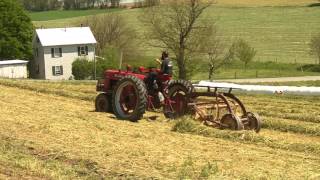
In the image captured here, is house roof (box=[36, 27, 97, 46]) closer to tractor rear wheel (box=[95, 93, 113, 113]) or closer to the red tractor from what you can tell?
tractor rear wheel (box=[95, 93, 113, 113])

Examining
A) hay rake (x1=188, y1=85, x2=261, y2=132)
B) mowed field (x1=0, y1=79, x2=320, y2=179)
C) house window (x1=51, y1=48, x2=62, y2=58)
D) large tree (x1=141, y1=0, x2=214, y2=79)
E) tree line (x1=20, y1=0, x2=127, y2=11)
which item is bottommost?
mowed field (x1=0, y1=79, x2=320, y2=179)

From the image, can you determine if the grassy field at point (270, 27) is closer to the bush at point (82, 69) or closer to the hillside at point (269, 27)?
the hillside at point (269, 27)

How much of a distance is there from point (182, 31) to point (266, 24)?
44430mm

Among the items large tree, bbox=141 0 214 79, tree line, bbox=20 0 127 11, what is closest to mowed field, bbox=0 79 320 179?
large tree, bbox=141 0 214 79

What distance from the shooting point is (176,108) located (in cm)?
1476

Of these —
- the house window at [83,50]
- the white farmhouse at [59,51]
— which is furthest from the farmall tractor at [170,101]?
the house window at [83,50]

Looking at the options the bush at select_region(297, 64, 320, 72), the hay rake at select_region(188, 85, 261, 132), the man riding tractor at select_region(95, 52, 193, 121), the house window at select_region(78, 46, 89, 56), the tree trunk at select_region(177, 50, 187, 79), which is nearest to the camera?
the hay rake at select_region(188, 85, 261, 132)

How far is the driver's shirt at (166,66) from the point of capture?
14.3 metres

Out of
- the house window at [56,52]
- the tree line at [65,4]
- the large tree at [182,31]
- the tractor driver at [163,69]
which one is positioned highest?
the tree line at [65,4]

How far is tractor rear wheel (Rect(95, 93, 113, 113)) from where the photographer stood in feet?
52.6

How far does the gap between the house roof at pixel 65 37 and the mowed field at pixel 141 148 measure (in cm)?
5794

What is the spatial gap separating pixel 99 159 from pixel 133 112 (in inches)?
201

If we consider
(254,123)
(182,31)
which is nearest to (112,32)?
(182,31)

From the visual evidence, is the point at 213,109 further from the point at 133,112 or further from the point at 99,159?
the point at 99,159
